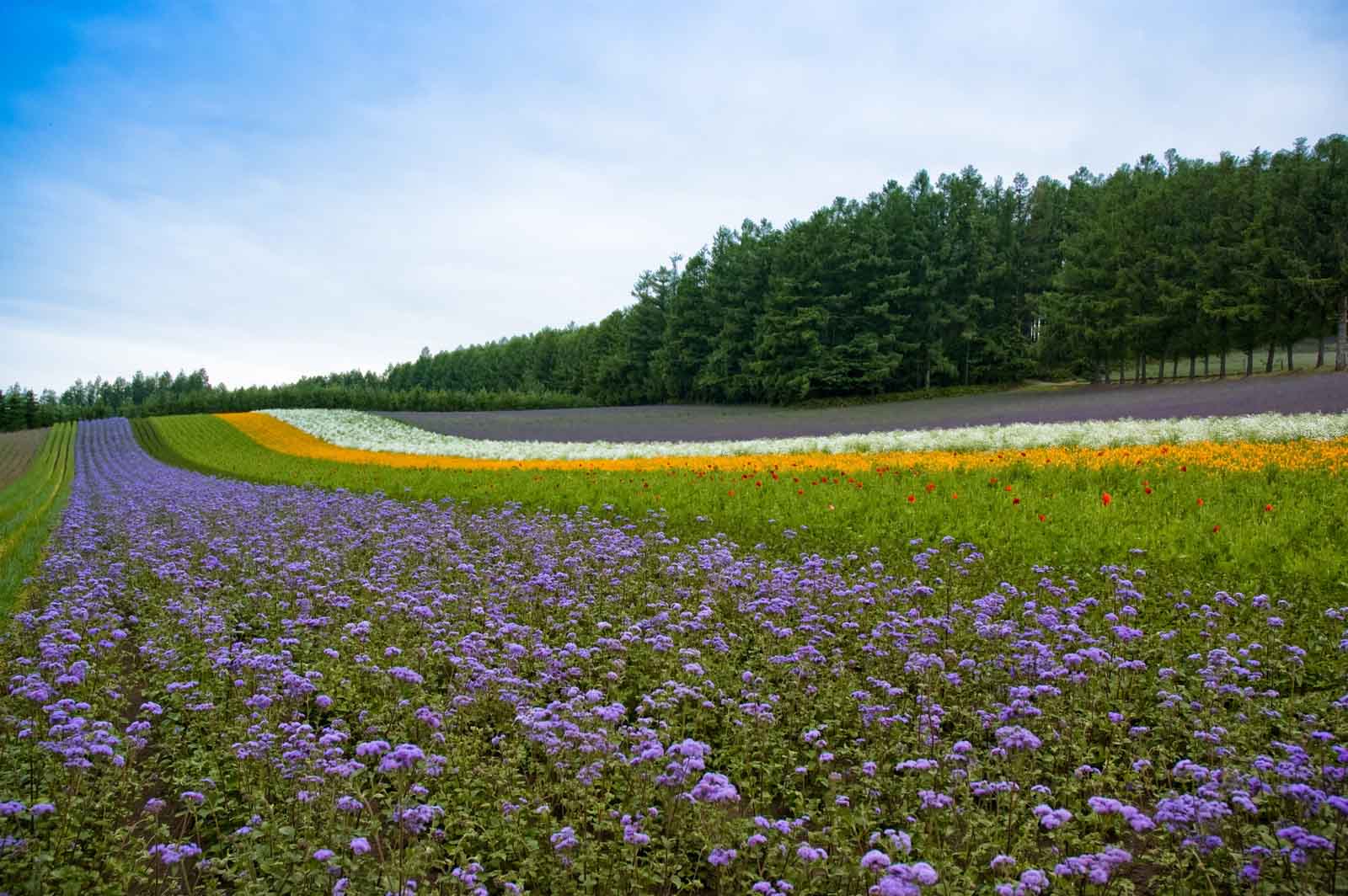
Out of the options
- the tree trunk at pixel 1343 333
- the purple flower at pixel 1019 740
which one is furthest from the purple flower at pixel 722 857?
the tree trunk at pixel 1343 333

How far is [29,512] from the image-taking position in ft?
51.3

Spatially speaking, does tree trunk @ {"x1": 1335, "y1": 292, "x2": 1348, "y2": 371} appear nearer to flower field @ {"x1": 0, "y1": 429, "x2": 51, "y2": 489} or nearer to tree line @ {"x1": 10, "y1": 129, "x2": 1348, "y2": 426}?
tree line @ {"x1": 10, "y1": 129, "x2": 1348, "y2": 426}

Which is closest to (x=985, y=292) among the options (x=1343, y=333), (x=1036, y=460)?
(x=1343, y=333)

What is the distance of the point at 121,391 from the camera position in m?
130

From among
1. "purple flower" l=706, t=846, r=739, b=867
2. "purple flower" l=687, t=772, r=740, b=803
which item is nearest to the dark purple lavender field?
"purple flower" l=687, t=772, r=740, b=803

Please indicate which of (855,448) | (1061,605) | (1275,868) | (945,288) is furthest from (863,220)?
(1275,868)

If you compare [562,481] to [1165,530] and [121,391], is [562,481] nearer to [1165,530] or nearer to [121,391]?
[1165,530]

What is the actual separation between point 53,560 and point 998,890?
950cm

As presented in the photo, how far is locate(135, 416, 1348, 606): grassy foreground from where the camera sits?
6973mm

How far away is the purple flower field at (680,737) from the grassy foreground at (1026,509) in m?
0.55

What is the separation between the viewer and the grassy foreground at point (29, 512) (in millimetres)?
9062

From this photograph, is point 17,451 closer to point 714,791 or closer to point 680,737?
point 680,737

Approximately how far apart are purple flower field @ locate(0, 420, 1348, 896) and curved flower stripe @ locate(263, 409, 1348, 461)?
34.0 ft

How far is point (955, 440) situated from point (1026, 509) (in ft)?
30.9
